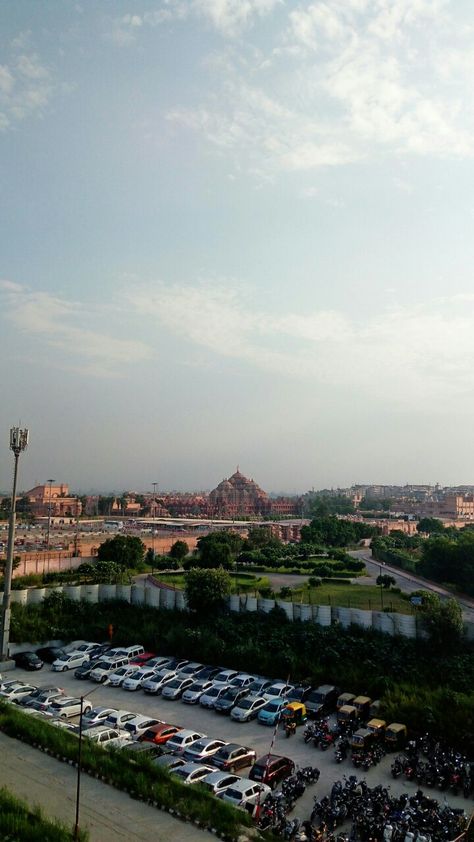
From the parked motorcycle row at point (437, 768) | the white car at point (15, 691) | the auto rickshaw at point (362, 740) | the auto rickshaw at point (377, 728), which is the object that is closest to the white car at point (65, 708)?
the white car at point (15, 691)

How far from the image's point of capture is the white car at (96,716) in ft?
51.4

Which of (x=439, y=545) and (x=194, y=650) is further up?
(x=439, y=545)

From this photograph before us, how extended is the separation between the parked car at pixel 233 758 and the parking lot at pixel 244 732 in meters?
0.24

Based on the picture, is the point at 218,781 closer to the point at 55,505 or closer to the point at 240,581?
the point at 240,581

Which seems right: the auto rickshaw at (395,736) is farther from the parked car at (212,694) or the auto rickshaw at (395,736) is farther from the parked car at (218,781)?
the parked car at (212,694)

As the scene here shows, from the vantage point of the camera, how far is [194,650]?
2156 centimetres

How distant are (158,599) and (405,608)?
32.0 feet

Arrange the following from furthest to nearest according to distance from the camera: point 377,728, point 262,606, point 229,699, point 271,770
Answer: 1. point 262,606
2. point 229,699
3. point 377,728
4. point 271,770

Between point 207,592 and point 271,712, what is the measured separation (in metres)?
7.45

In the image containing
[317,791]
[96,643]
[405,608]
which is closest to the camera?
[317,791]

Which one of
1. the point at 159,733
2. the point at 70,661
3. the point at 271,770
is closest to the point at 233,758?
the point at 271,770

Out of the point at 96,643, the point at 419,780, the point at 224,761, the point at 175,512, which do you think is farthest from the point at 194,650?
the point at 175,512

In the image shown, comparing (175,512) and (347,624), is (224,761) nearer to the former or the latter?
(347,624)

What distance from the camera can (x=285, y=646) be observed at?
20.6 metres
